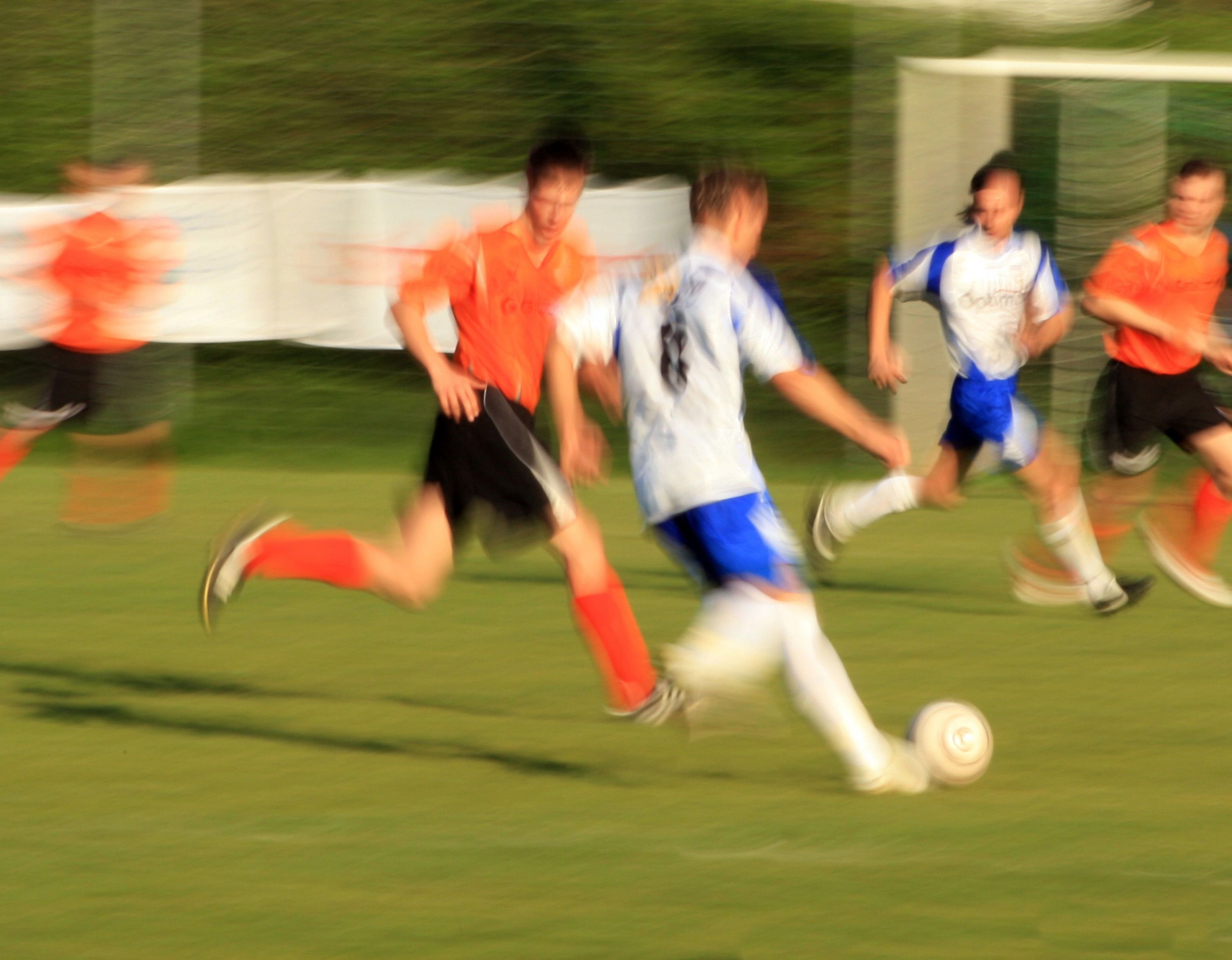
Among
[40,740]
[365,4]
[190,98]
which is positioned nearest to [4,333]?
[190,98]

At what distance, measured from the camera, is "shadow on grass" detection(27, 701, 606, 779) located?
550cm

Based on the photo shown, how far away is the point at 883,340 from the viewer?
7.52 meters

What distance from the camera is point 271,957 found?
3.86 metres

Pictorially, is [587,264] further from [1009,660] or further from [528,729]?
[1009,660]

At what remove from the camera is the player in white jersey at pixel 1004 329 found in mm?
7660

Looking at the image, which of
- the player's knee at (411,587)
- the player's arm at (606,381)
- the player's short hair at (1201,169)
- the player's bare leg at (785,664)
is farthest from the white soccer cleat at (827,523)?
the player's bare leg at (785,664)

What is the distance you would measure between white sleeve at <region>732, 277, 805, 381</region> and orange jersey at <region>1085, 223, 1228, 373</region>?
119 inches

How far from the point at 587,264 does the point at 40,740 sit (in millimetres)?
2012

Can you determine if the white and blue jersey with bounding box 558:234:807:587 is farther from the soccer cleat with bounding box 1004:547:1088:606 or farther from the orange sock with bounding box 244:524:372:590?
the soccer cleat with bounding box 1004:547:1088:606

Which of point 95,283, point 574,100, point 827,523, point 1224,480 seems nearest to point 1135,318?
point 1224,480

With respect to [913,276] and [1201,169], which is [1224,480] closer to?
[1201,169]

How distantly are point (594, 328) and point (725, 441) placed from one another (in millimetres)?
428

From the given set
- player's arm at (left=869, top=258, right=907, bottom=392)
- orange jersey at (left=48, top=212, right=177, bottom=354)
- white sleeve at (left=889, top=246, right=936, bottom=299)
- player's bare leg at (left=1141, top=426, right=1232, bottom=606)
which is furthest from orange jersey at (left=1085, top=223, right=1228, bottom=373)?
Answer: orange jersey at (left=48, top=212, right=177, bottom=354)

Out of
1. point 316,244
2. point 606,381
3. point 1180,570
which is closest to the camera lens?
point 606,381
